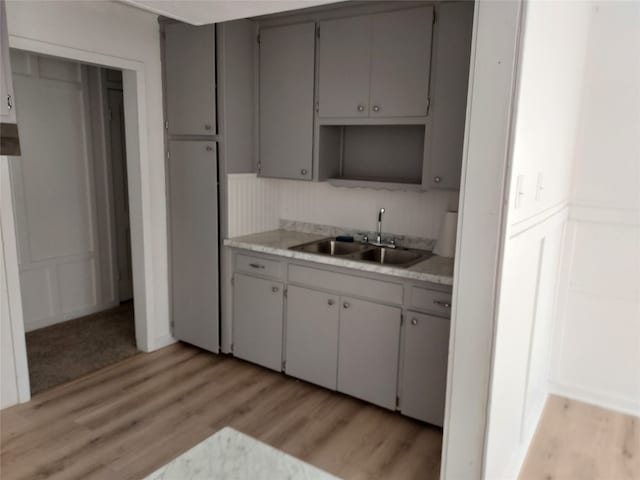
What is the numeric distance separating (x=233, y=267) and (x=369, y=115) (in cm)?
141

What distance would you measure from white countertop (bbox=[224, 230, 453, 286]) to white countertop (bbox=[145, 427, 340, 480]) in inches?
55.8

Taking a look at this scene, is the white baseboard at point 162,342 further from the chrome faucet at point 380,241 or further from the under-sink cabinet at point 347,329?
the chrome faucet at point 380,241

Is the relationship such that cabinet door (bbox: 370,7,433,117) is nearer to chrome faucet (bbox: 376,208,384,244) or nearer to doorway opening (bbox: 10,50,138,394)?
chrome faucet (bbox: 376,208,384,244)

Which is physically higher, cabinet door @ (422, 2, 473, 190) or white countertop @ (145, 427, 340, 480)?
cabinet door @ (422, 2, 473, 190)

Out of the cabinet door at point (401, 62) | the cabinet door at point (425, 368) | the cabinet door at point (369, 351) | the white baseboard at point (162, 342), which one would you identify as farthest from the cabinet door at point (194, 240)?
the cabinet door at point (425, 368)

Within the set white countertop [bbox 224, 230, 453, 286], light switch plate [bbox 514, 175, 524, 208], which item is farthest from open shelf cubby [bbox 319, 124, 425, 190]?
light switch plate [bbox 514, 175, 524, 208]

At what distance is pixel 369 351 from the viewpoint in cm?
276

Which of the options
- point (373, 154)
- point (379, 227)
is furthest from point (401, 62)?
point (379, 227)

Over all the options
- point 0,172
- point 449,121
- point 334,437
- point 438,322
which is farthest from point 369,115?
point 0,172

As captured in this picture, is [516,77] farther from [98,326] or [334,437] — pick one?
[98,326]

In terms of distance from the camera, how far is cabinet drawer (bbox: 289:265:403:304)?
2.64 metres

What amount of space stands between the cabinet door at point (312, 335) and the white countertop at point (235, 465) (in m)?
1.57

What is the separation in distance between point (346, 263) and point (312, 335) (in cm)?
56

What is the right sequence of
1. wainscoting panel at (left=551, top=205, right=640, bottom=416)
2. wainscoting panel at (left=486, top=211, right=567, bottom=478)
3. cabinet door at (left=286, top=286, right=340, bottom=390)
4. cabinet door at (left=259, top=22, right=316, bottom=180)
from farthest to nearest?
cabinet door at (left=259, top=22, right=316, bottom=180), cabinet door at (left=286, top=286, right=340, bottom=390), wainscoting panel at (left=551, top=205, right=640, bottom=416), wainscoting panel at (left=486, top=211, right=567, bottom=478)
